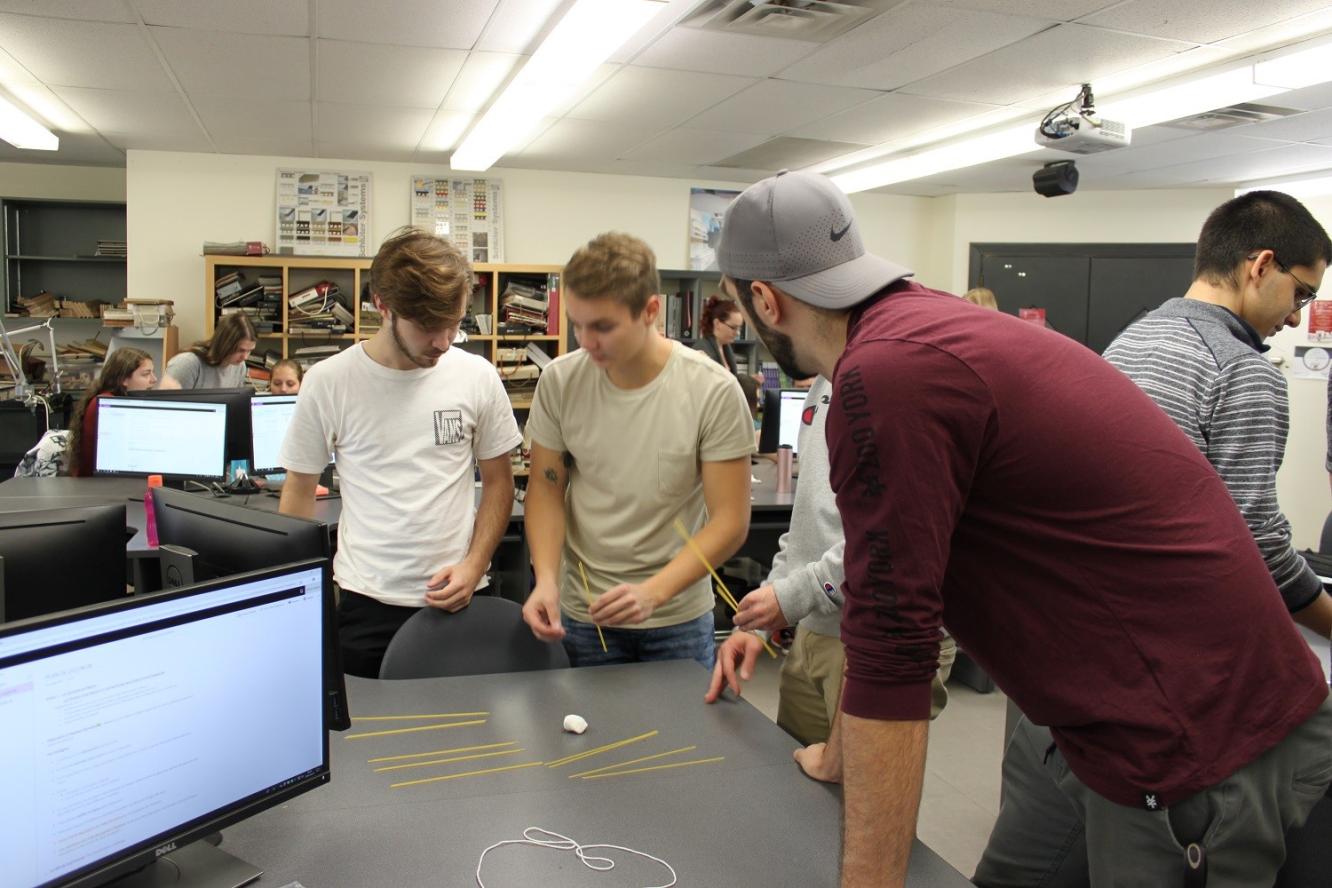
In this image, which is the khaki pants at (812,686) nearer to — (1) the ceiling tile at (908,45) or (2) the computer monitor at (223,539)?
(2) the computer monitor at (223,539)

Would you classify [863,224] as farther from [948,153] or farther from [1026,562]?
[1026,562]

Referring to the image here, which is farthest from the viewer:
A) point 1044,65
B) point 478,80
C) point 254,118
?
point 254,118

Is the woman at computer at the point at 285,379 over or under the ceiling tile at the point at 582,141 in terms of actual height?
under

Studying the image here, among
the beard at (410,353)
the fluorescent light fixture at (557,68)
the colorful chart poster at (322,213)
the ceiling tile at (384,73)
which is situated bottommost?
the beard at (410,353)

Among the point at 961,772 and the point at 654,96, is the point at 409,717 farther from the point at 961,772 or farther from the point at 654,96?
the point at 654,96

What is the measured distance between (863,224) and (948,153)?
2155 millimetres

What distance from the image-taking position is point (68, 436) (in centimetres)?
454

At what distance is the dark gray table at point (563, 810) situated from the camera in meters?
1.24

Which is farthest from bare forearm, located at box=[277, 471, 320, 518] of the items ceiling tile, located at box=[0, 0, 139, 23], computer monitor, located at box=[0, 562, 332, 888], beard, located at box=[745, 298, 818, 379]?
ceiling tile, located at box=[0, 0, 139, 23]

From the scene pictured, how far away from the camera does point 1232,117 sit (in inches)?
201

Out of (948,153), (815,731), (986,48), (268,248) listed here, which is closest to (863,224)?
(948,153)

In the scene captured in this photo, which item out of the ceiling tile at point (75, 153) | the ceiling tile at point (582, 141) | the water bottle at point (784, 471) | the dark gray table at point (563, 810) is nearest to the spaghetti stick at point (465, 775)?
the dark gray table at point (563, 810)

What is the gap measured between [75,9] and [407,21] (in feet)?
4.32

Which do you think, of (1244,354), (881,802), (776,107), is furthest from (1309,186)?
(881,802)
